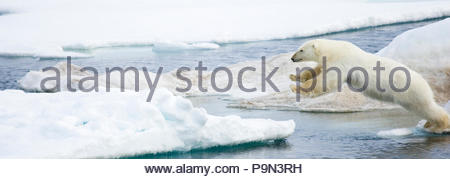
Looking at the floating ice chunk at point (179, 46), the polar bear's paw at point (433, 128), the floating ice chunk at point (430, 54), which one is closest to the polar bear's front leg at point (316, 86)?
the polar bear's paw at point (433, 128)

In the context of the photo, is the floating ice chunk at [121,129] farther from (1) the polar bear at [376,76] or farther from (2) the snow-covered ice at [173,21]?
(2) the snow-covered ice at [173,21]

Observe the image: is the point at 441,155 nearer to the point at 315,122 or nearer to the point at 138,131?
the point at 315,122

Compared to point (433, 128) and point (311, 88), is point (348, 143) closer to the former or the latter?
point (311, 88)

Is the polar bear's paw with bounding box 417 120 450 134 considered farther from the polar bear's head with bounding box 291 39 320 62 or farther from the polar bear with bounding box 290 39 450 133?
the polar bear's head with bounding box 291 39 320 62

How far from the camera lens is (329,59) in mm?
3537

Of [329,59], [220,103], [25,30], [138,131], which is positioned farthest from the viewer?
[25,30]

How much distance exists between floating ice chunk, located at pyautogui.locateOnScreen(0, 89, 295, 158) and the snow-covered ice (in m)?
5.56

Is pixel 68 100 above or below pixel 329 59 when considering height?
below

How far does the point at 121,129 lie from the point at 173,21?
902 centimetres

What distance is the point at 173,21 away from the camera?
39.8 feet

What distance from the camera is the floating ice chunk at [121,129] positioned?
3.11 m

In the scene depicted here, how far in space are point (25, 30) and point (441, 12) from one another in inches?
287

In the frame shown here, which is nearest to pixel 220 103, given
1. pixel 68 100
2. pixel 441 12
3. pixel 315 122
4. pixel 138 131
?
pixel 315 122

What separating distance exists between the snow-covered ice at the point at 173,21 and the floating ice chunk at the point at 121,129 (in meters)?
5.56
